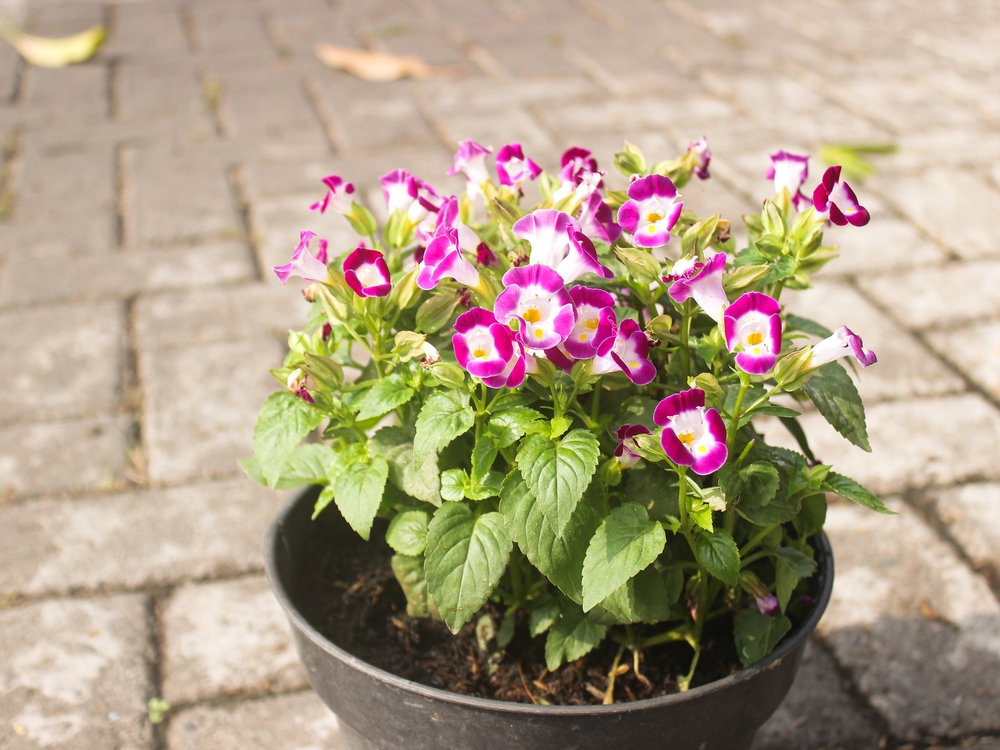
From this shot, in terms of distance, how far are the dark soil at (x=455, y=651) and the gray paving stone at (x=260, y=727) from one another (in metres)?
0.25

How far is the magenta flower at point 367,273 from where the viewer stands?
1.12 metres

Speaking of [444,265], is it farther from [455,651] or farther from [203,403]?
[203,403]

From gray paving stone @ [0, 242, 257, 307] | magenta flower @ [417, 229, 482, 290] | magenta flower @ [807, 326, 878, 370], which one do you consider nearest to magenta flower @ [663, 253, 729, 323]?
magenta flower @ [807, 326, 878, 370]

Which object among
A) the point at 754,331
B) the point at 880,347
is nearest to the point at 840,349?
the point at 754,331

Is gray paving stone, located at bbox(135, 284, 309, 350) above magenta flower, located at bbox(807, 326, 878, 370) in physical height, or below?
below

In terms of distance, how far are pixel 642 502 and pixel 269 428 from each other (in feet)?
1.42

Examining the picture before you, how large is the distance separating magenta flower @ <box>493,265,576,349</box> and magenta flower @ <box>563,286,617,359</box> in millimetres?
27

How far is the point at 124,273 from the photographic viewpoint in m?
2.80

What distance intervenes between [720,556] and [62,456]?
1553 millimetres

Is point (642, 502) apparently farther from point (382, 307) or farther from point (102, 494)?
point (102, 494)

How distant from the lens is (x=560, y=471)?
106 cm

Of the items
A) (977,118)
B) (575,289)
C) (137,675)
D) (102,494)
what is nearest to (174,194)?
(102,494)

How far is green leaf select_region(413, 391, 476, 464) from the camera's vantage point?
3.59 feet

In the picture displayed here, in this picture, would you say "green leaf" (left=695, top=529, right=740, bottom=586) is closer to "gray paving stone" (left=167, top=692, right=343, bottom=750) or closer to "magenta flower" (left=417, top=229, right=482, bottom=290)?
"magenta flower" (left=417, top=229, right=482, bottom=290)
